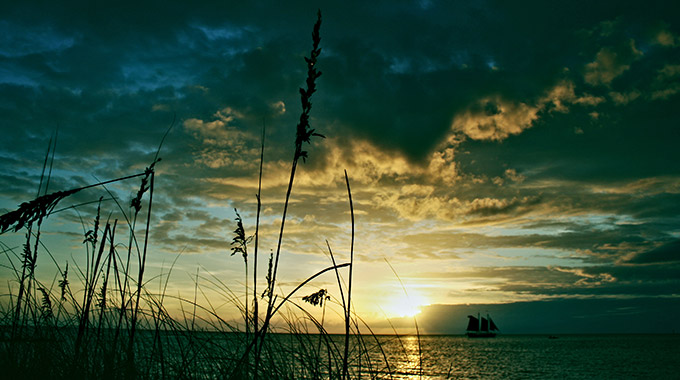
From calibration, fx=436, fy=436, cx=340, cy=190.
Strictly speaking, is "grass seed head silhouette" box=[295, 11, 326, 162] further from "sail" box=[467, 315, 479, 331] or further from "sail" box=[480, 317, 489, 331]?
"sail" box=[480, 317, 489, 331]

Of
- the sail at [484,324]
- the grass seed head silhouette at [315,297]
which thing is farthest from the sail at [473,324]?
the grass seed head silhouette at [315,297]

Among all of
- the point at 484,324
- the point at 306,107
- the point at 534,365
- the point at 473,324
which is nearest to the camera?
the point at 306,107

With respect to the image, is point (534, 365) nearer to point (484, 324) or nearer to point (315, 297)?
point (315, 297)

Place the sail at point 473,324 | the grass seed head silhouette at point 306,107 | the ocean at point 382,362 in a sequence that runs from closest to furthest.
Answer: the grass seed head silhouette at point 306,107
the ocean at point 382,362
the sail at point 473,324

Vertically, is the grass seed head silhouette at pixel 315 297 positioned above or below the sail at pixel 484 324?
above

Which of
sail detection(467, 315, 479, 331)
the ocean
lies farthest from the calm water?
sail detection(467, 315, 479, 331)

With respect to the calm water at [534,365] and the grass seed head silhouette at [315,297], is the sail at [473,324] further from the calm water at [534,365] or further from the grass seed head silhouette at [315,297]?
the grass seed head silhouette at [315,297]

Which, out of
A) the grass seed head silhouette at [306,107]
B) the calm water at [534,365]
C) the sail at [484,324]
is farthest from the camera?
the sail at [484,324]

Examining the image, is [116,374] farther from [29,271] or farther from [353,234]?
[353,234]

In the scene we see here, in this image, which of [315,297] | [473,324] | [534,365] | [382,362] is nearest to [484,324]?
[473,324]

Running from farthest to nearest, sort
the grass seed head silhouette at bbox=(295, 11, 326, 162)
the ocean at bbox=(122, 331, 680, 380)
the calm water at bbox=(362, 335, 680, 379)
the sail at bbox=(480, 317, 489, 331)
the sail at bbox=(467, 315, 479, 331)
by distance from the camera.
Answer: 1. the sail at bbox=(480, 317, 489, 331)
2. the sail at bbox=(467, 315, 479, 331)
3. the calm water at bbox=(362, 335, 680, 379)
4. the ocean at bbox=(122, 331, 680, 380)
5. the grass seed head silhouette at bbox=(295, 11, 326, 162)

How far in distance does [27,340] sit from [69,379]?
1579 mm

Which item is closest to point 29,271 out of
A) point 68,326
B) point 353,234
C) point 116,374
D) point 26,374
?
point 68,326

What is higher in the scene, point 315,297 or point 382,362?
point 315,297
